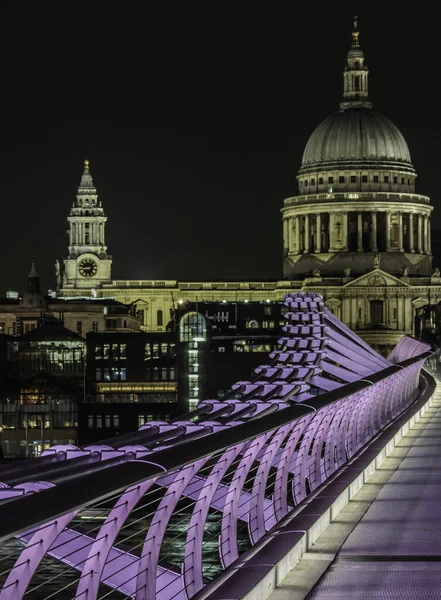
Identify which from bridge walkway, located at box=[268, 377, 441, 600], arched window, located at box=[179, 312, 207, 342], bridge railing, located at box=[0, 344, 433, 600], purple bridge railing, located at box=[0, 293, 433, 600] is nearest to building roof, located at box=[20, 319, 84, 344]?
arched window, located at box=[179, 312, 207, 342]

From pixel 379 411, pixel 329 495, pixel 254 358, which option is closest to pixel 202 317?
pixel 254 358

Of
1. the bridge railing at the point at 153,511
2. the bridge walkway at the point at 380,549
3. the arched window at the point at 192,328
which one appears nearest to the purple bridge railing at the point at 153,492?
the bridge railing at the point at 153,511

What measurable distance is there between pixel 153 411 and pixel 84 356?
40019 mm

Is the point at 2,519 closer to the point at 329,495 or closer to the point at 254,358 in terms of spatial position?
the point at 329,495

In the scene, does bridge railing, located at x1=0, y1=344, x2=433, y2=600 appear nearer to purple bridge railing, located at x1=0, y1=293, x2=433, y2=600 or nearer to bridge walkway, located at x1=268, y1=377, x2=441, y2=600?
purple bridge railing, located at x1=0, y1=293, x2=433, y2=600

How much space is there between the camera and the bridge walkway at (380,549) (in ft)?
36.2

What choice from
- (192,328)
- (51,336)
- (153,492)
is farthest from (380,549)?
(51,336)

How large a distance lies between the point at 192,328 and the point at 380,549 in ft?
473

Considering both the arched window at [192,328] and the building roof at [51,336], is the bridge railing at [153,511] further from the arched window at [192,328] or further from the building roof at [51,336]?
the building roof at [51,336]

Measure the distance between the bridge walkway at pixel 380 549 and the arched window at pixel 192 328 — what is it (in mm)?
135679

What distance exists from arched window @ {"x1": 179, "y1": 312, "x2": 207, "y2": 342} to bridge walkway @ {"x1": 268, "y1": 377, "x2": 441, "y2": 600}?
13568 cm

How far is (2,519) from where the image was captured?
7980 mm

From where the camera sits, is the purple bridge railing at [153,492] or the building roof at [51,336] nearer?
the purple bridge railing at [153,492]

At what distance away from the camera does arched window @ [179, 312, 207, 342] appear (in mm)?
154500
